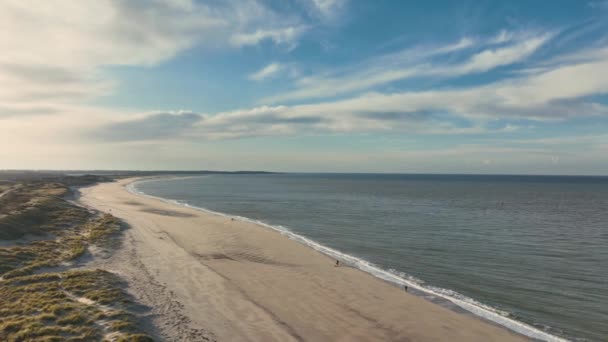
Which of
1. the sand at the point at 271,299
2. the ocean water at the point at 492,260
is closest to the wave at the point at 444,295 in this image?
the ocean water at the point at 492,260

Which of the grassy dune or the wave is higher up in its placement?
the grassy dune

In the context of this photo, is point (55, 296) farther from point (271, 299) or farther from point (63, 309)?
point (271, 299)

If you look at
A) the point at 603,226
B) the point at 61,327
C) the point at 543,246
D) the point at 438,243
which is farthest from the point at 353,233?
the point at 603,226

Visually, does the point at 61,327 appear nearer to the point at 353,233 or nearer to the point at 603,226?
the point at 353,233

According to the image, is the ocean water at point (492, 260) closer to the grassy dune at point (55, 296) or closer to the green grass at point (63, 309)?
the green grass at point (63, 309)

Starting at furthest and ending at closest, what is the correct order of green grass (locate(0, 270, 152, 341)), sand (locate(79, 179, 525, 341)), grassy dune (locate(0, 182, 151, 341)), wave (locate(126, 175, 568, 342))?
wave (locate(126, 175, 568, 342)) < sand (locate(79, 179, 525, 341)) < grassy dune (locate(0, 182, 151, 341)) < green grass (locate(0, 270, 152, 341))

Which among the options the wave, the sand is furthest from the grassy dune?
the wave

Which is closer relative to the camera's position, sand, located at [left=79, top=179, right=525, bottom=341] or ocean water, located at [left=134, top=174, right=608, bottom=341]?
sand, located at [left=79, top=179, right=525, bottom=341]

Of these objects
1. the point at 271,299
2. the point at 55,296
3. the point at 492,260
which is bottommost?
the point at 271,299

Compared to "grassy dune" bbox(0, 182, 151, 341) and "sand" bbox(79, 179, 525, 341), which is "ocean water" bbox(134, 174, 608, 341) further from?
"grassy dune" bbox(0, 182, 151, 341)

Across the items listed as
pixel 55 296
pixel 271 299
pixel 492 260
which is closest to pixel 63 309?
pixel 55 296
